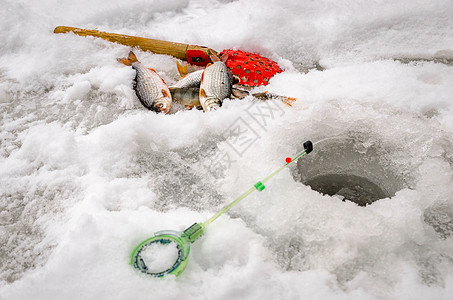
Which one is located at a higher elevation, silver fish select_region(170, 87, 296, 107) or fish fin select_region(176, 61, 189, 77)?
fish fin select_region(176, 61, 189, 77)

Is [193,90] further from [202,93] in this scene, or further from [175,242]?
[175,242]

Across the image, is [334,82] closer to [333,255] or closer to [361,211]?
[361,211]

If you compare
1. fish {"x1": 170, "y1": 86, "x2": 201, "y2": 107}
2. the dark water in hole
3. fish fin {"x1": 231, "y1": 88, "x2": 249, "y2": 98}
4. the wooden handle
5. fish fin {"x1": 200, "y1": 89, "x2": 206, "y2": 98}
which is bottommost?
the dark water in hole

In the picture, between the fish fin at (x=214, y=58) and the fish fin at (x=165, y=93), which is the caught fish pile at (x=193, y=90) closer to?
the fish fin at (x=165, y=93)

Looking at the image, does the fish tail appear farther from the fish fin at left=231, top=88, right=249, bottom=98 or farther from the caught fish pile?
the fish fin at left=231, top=88, right=249, bottom=98

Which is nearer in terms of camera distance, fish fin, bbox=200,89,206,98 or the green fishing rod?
the green fishing rod

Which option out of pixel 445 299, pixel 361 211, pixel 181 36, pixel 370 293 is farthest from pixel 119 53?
pixel 445 299

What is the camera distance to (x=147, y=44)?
10.8 feet

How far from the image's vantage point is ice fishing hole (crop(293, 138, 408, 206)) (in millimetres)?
2137

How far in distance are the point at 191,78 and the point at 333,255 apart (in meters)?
1.90

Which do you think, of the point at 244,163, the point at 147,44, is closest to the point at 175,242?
the point at 244,163

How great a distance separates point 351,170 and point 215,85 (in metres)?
1.26

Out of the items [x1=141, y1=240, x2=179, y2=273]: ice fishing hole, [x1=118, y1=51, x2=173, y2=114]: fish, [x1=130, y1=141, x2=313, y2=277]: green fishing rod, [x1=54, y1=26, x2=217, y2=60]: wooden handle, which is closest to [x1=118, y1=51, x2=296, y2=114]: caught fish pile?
[x1=118, y1=51, x2=173, y2=114]: fish

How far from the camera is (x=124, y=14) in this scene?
161 inches
